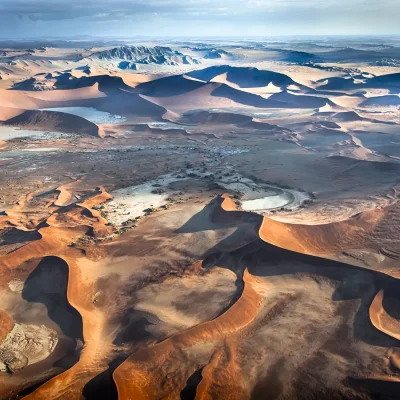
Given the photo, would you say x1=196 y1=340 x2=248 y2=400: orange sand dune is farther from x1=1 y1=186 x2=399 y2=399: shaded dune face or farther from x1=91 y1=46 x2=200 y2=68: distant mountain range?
x1=91 y1=46 x2=200 y2=68: distant mountain range

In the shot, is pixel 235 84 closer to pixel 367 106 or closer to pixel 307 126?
pixel 367 106

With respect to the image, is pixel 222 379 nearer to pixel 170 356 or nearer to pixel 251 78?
pixel 170 356

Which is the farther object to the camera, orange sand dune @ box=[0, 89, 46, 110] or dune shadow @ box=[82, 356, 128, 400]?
orange sand dune @ box=[0, 89, 46, 110]

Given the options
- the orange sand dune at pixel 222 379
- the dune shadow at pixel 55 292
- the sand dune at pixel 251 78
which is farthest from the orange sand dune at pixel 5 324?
the sand dune at pixel 251 78

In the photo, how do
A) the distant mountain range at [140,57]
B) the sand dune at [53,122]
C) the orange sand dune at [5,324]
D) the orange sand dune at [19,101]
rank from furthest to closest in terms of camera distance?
the distant mountain range at [140,57] < the orange sand dune at [19,101] < the sand dune at [53,122] < the orange sand dune at [5,324]

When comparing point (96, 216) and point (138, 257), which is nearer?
point (138, 257)

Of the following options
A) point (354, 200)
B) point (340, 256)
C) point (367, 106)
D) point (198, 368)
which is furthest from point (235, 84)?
point (198, 368)

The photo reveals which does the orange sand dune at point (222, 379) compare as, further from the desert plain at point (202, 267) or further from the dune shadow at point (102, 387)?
the dune shadow at point (102, 387)

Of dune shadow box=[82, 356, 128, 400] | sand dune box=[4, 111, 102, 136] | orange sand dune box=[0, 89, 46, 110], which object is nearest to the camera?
dune shadow box=[82, 356, 128, 400]

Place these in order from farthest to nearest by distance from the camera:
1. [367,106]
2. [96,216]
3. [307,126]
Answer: [367,106] < [307,126] < [96,216]

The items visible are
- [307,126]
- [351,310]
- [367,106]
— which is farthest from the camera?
[367,106]

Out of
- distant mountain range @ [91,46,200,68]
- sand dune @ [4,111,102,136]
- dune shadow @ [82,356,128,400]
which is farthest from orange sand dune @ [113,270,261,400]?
distant mountain range @ [91,46,200,68]
